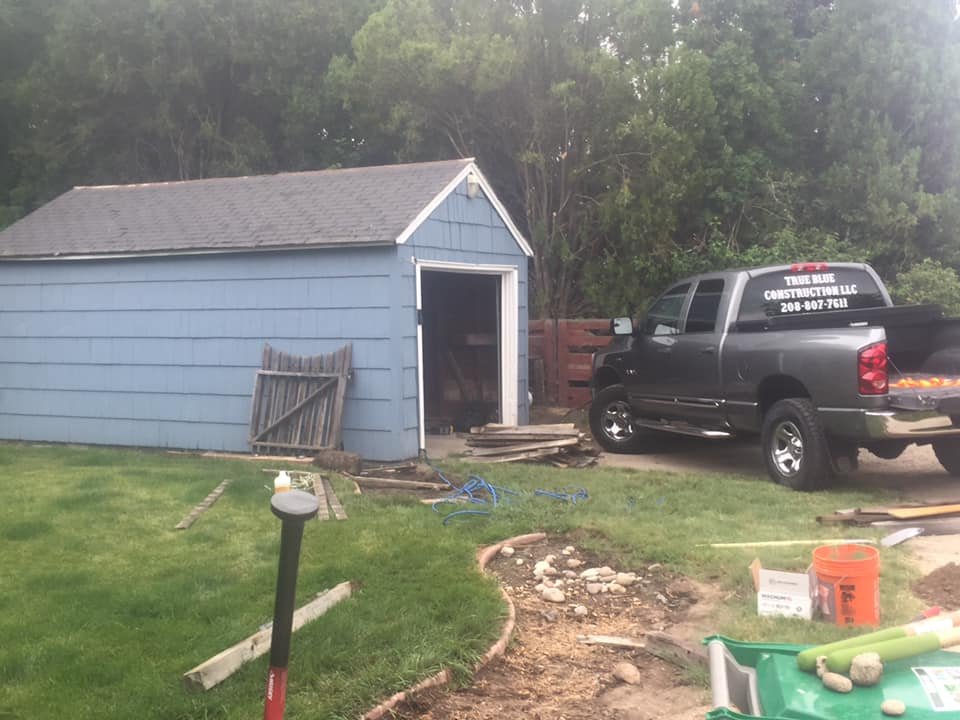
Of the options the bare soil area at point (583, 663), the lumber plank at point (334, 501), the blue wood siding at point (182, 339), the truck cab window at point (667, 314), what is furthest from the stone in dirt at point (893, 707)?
the blue wood siding at point (182, 339)

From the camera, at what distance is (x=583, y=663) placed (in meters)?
4.70

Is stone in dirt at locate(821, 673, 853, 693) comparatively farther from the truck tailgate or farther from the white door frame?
the white door frame

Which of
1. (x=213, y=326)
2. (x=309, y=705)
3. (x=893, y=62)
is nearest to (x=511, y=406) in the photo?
(x=213, y=326)

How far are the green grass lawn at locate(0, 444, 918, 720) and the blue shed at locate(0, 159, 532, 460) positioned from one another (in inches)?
81.7

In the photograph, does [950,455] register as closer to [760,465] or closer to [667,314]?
[760,465]

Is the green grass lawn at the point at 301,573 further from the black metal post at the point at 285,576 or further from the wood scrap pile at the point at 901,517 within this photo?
the black metal post at the point at 285,576

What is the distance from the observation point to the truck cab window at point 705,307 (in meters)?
9.78

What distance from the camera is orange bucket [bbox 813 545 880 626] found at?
473 centimetres

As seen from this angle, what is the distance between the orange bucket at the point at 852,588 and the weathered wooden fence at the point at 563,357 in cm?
969

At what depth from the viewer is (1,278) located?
13070 mm

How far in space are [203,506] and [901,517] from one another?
5.57 metres

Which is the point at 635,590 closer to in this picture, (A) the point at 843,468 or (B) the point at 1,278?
(A) the point at 843,468

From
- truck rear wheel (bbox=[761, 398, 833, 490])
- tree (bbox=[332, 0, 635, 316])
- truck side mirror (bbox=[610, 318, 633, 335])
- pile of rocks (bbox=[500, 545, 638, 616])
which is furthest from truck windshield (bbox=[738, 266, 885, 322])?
tree (bbox=[332, 0, 635, 316])

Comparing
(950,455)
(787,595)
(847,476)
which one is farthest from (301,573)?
(950,455)
